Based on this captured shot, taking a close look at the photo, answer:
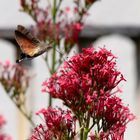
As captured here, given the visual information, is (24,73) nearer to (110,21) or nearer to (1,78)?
(1,78)

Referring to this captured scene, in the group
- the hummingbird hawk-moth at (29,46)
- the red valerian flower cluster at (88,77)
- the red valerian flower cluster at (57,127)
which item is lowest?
the red valerian flower cluster at (57,127)

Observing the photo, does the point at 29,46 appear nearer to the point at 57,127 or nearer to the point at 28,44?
the point at 28,44

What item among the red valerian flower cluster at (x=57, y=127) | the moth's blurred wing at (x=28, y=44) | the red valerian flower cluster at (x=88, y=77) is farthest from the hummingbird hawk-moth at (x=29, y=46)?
the red valerian flower cluster at (x=57, y=127)

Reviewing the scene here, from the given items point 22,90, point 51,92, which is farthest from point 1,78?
point 51,92

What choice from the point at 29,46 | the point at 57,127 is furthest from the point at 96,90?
the point at 29,46

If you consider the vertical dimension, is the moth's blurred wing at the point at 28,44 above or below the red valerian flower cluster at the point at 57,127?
above

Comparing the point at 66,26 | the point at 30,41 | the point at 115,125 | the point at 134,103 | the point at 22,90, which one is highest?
the point at 134,103

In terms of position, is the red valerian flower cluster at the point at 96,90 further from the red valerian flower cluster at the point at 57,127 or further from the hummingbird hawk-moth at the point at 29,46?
the hummingbird hawk-moth at the point at 29,46
